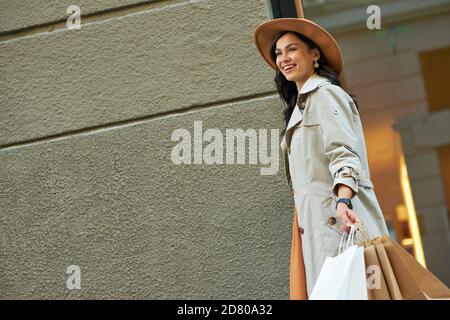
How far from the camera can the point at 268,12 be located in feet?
17.9

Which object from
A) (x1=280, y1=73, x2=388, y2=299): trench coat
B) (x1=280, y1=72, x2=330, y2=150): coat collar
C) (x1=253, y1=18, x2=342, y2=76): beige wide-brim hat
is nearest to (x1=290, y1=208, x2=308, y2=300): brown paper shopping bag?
(x1=280, y1=73, x2=388, y2=299): trench coat

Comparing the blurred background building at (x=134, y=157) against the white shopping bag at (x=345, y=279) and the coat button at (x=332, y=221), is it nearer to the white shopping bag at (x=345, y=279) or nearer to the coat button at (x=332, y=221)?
the coat button at (x=332, y=221)

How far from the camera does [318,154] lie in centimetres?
432

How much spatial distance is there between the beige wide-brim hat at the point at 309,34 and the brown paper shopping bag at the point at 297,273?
32.6 inches

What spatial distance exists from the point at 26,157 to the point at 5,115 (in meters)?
0.30

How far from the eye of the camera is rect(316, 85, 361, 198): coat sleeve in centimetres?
404

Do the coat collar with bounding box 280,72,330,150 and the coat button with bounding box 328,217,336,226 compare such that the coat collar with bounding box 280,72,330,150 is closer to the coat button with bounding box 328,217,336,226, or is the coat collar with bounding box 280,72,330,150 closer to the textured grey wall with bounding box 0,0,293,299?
the coat button with bounding box 328,217,336,226

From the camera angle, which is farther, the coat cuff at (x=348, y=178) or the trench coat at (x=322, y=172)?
the trench coat at (x=322, y=172)

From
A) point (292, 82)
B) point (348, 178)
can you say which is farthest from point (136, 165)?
point (348, 178)

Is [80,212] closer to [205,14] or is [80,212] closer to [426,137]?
[205,14]

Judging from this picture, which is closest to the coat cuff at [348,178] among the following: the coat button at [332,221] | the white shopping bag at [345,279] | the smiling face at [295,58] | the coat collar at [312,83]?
the coat button at [332,221]

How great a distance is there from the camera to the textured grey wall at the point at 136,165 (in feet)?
16.9

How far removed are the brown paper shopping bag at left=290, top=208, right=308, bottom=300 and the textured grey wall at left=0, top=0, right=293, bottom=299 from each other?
2.28 ft

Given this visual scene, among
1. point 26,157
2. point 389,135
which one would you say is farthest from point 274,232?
point 389,135
